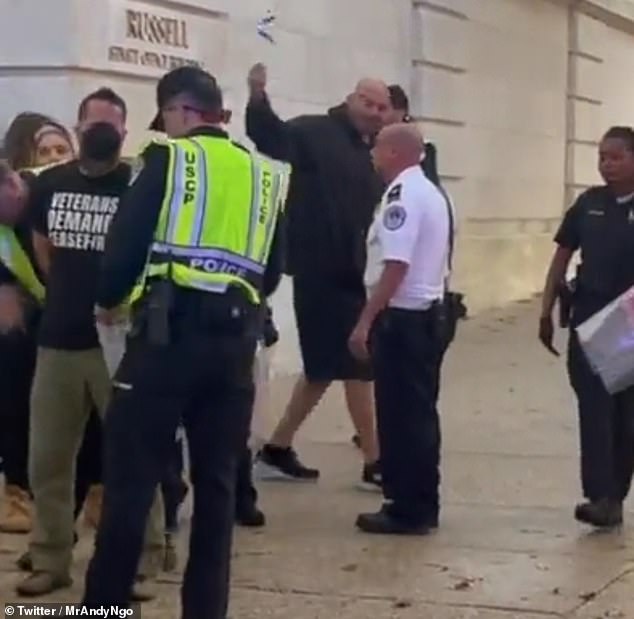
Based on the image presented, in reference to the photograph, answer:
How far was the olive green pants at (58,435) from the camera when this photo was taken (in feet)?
21.8

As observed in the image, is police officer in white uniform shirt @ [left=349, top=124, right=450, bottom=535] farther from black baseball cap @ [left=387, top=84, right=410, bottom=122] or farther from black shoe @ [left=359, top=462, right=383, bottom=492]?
black baseball cap @ [left=387, top=84, right=410, bottom=122]

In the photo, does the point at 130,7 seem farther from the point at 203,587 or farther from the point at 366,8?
the point at 203,587

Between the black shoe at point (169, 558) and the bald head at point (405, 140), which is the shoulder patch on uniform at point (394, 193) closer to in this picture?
the bald head at point (405, 140)

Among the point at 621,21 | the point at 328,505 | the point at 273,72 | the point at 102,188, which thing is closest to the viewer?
the point at 102,188

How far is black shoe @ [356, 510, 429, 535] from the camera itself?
320 inches

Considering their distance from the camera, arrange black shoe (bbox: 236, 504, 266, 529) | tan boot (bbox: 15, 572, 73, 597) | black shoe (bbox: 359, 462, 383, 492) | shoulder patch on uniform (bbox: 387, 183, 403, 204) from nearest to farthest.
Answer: tan boot (bbox: 15, 572, 73, 597)
shoulder patch on uniform (bbox: 387, 183, 403, 204)
black shoe (bbox: 236, 504, 266, 529)
black shoe (bbox: 359, 462, 383, 492)

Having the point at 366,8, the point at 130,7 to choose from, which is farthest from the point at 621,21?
the point at 130,7

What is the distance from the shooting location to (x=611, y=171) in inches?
324

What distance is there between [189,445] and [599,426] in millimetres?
2825

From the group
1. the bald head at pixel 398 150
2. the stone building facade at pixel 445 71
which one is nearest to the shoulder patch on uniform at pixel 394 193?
the bald head at pixel 398 150

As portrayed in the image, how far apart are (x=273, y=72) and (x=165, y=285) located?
8.03m

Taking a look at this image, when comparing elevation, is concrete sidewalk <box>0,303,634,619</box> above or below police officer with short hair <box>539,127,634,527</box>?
below

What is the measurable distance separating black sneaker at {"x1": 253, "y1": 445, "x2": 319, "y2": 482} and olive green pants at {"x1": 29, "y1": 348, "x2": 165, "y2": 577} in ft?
8.76

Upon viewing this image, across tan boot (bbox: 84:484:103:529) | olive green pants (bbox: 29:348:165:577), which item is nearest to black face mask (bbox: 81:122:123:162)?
olive green pants (bbox: 29:348:165:577)
